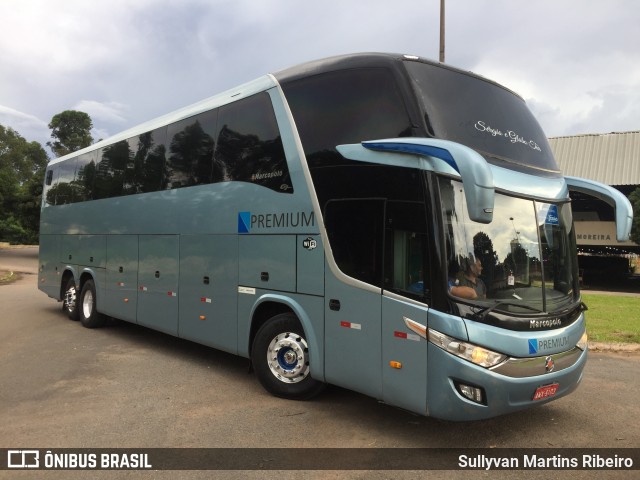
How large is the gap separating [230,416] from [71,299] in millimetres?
7681

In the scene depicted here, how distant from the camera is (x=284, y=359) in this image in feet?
19.0

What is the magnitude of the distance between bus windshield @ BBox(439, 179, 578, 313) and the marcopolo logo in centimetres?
165

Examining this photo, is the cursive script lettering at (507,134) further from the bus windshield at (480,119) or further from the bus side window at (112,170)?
the bus side window at (112,170)

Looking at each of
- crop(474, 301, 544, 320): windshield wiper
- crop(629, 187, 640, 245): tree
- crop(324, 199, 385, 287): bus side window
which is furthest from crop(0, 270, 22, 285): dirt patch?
crop(629, 187, 640, 245): tree

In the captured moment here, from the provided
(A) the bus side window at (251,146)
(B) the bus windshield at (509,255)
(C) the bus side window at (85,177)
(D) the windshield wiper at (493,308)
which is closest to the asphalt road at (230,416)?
(D) the windshield wiper at (493,308)

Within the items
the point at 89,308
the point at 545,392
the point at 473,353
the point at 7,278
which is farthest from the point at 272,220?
the point at 7,278

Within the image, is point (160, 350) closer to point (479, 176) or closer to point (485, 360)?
point (485, 360)

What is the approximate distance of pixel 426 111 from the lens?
455cm

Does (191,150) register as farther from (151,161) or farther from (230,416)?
(230,416)

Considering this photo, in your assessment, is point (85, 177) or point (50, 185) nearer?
point (85, 177)

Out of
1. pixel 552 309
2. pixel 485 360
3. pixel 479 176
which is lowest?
pixel 485 360

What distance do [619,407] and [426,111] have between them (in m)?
4.02

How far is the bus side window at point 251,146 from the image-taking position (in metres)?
5.85

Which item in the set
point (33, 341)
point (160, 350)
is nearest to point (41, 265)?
point (33, 341)
